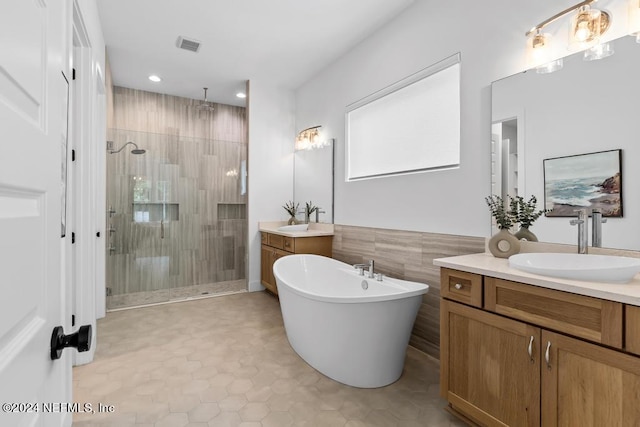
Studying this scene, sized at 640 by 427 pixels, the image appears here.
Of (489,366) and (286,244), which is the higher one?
(286,244)

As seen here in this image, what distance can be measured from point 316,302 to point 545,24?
216 centimetres

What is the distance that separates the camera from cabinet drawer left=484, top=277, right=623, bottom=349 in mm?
1153

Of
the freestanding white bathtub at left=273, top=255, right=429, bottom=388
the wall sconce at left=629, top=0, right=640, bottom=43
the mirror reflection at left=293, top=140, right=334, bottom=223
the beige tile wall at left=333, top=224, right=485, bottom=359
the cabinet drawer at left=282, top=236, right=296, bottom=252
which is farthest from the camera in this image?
the mirror reflection at left=293, top=140, right=334, bottom=223

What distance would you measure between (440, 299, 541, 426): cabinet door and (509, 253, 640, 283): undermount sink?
265 mm

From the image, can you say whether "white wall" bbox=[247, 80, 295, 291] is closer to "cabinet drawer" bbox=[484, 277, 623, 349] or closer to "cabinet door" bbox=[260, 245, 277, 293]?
"cabinet door" bbox=[260, 245, 277, 293]

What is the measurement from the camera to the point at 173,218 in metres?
4.23

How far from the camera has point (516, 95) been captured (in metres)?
1.97

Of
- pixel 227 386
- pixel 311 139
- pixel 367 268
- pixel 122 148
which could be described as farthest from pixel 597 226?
pixel 122 148

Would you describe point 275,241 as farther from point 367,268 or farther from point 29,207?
point 29,207

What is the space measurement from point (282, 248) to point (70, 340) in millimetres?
3117

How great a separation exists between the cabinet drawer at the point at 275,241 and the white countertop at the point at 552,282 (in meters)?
2.30

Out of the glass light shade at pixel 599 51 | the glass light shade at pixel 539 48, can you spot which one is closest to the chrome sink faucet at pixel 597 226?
the glass light shade at pixel 599 51

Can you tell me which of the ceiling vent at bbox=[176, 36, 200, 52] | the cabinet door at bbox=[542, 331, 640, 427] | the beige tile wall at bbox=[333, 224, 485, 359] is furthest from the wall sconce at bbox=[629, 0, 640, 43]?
the ceiling vent at bbox=[176, 36, 200, 52]

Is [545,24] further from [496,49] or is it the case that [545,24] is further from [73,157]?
[73,157]
